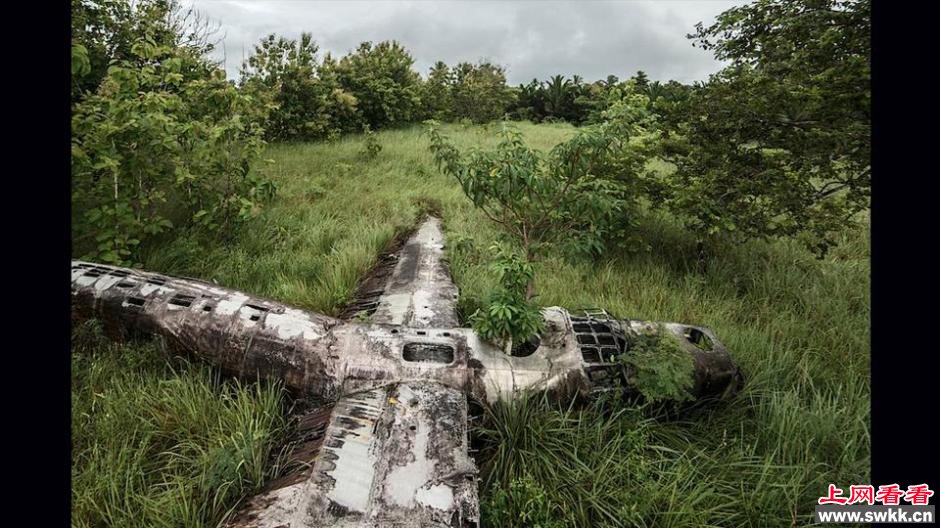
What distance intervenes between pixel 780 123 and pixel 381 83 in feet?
36.6

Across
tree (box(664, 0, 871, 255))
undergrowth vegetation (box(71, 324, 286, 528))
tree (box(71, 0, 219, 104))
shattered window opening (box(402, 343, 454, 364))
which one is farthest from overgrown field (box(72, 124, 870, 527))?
tree (box(71, 0, 219, 104))

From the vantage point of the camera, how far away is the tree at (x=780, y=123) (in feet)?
8.61

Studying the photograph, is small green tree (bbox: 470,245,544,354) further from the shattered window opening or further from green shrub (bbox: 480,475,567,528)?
green shrub (bbox: 480,475,567,528)

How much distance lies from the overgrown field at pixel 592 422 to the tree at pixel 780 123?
2.22ft

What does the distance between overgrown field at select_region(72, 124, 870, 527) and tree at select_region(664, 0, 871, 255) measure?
68cm

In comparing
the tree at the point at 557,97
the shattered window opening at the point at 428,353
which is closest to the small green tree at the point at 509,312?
the shattered window opening at the point at 428,353

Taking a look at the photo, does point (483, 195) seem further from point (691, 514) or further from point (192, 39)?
point (192, 39)

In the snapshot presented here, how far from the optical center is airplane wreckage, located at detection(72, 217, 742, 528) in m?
1.67

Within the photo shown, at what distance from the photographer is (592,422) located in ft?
7.55

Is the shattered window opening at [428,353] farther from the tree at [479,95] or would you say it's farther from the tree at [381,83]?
the tree at [479,95]

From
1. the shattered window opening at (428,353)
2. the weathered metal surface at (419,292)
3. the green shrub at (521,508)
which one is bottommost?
the green shrub at (521,508)

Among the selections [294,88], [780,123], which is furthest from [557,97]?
[780,123]

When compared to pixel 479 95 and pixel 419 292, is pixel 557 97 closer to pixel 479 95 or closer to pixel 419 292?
pixel 479 95

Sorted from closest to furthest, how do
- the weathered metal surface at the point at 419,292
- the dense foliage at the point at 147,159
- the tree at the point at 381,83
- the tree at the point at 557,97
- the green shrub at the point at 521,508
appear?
the green shrub at the point at 521,508, the weathered metal surface at the point at 419,292, the dense foliage at the point at 147,159, the tree at the point at 381,83, the tree at the point at 557,97
